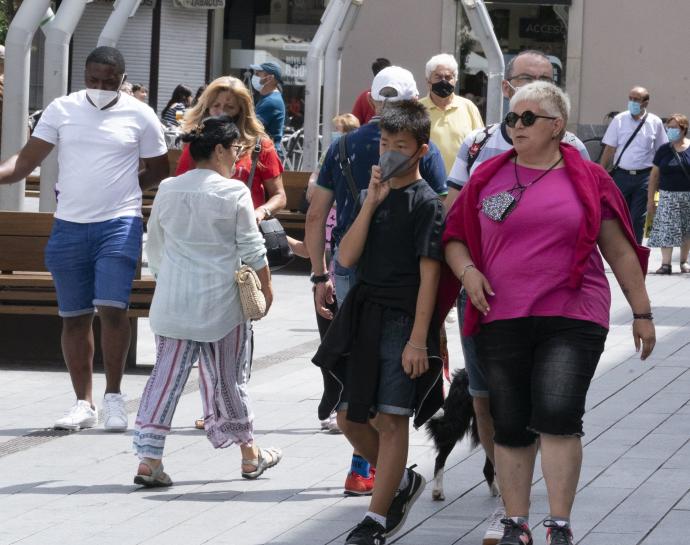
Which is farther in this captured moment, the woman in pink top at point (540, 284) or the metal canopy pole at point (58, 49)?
the metal canopy pole at point (58, 49)

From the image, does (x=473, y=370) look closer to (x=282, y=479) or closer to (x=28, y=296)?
(x=282, y=479)

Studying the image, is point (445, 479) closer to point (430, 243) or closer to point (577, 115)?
point (430, 243)

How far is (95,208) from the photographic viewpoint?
25.5ft

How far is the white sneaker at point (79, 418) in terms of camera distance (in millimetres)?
7750

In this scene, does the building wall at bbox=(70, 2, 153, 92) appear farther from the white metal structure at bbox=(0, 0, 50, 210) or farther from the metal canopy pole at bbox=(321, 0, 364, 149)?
the white metal structure at bbox=(0, 0, 50, 210)

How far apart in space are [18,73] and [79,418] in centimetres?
368

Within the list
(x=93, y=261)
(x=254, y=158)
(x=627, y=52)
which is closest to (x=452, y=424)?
(x=254, y=158)

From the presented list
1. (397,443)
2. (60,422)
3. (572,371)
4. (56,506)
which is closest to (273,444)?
(60,422)

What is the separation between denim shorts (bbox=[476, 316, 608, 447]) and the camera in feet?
17.0

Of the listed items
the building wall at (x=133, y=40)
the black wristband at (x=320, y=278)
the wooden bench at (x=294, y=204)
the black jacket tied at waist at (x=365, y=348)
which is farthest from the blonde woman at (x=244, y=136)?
the building wall at (x=133, y=40)

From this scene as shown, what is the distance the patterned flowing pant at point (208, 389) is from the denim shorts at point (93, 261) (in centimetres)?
101

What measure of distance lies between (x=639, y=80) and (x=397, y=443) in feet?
89.4

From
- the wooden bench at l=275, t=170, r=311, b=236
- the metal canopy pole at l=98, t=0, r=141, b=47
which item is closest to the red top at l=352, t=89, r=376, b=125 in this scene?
the metal canopy pole at l=98, t=0, r=141, b=47

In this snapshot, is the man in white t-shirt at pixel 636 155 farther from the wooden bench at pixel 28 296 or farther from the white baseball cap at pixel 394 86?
the white baseball cap at pixel 394 86
